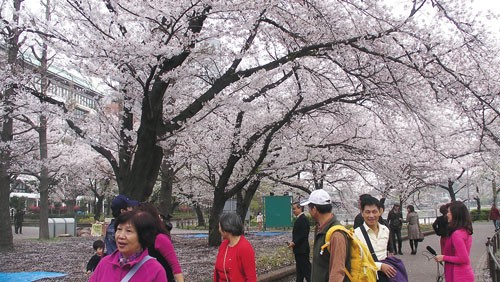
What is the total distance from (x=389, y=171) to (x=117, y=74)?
10956mm

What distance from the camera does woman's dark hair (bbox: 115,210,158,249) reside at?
9.43 feet

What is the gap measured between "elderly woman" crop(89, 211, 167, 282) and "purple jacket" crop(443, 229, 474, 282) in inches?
136

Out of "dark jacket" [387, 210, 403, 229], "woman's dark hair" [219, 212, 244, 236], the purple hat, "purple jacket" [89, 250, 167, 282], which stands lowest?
"dark jacket" [387, 210, 403, 229]

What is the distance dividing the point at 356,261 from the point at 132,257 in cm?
178

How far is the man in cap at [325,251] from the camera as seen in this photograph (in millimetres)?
3588

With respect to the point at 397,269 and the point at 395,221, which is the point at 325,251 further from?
the point at 395,221

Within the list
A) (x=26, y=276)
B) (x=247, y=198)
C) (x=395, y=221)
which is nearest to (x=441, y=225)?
(x=395, y=221)

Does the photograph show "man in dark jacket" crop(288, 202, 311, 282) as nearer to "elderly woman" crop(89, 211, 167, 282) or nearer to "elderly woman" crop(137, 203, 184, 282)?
"elderly woman" crop(137, 203, 184, 282)

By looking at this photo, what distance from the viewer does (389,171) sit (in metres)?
16.4


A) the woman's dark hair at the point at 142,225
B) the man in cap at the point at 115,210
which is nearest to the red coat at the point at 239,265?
the man in cap at the point at 115,210

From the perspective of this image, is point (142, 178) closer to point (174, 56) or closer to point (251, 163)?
point (174, 56)

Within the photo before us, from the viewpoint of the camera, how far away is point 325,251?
3795mm

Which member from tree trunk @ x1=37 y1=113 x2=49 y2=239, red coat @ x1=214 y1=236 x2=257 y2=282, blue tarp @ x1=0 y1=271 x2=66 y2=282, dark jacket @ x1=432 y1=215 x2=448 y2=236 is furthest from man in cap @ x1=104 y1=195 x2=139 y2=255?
tree trunk @ x1=37 y1=113 x2=49 y2=239

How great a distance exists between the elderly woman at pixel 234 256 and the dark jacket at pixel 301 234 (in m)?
3.43
